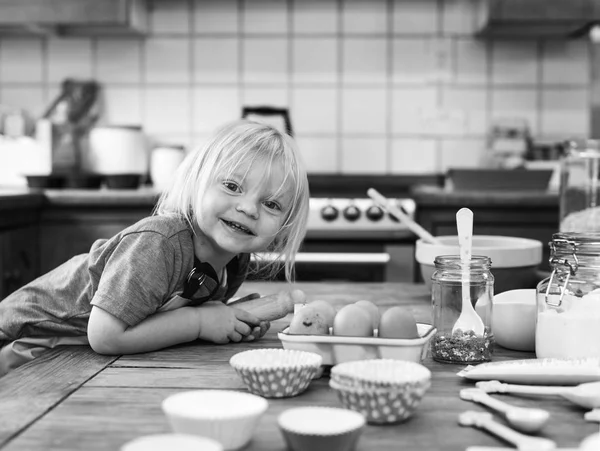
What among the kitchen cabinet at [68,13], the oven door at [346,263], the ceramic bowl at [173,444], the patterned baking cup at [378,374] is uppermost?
the kitchen cabinet at [68,13]

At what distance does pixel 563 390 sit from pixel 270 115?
2.55 metres

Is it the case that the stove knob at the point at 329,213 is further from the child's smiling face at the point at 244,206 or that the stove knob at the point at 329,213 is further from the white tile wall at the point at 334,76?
the child's smiling face at the point at 244,206

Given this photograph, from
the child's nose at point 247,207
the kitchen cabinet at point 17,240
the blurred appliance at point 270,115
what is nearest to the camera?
the child's nose at point 247,207

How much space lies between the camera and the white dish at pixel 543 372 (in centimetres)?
77

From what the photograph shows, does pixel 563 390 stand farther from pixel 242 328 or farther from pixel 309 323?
pixel 242 328

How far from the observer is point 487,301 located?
948 millimetres

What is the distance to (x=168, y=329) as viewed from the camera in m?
1.02

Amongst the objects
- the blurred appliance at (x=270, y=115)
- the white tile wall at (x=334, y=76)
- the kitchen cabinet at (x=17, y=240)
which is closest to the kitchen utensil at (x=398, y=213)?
the kitchen cabinet at (x=17, y=240)

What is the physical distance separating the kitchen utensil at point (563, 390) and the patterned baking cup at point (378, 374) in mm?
101

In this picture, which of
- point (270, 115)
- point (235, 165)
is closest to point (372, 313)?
point (235, 165)

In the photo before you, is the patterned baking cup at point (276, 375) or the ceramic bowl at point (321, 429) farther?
the patterned baking cup at point (276, 375)

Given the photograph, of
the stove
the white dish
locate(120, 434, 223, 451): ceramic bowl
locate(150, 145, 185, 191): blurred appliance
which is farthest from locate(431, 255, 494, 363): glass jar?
locate(150, 145, 185, 191): blurred appliance

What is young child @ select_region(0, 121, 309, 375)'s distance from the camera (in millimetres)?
1043

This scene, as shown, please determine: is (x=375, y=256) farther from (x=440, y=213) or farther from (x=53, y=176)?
(x=53, y=176)
